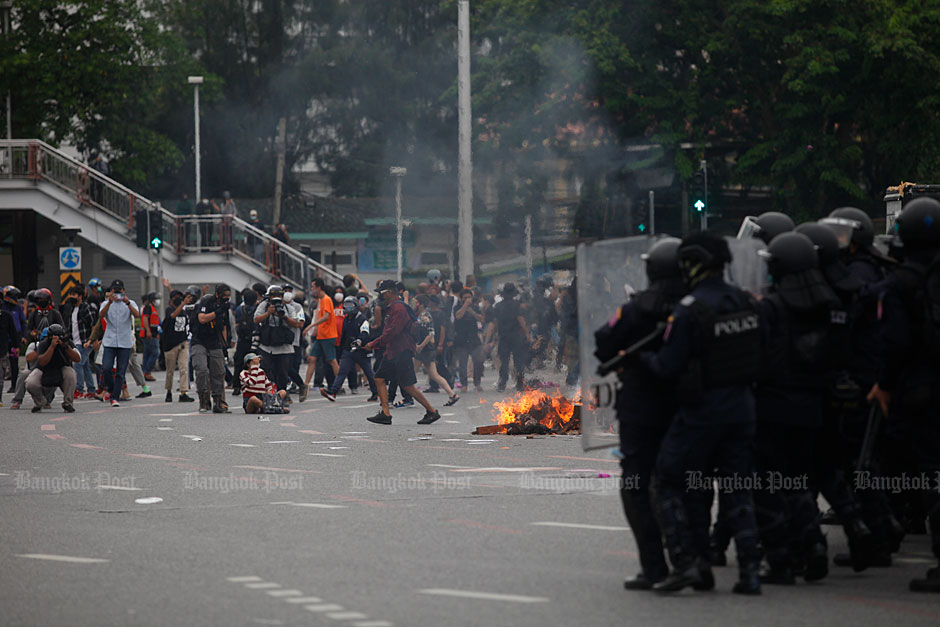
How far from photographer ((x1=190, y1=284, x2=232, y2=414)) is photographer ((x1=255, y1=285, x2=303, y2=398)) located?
0.53m

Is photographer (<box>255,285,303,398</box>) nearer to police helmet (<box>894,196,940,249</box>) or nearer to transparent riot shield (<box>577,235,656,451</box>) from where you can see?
transparent riot shield (<box>577,235,656,451</box>)

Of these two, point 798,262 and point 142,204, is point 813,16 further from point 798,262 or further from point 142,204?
point 798,262

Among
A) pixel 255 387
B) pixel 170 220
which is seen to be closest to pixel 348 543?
pixel 255 387

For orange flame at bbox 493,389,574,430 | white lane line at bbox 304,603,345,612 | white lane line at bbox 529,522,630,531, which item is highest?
orange flame at bbox 493,389,574,430

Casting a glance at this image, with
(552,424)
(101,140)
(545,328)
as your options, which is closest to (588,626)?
(552,424)

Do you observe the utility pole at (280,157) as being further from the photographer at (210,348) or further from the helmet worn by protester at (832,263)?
the helmet worn by protester at (832,263)

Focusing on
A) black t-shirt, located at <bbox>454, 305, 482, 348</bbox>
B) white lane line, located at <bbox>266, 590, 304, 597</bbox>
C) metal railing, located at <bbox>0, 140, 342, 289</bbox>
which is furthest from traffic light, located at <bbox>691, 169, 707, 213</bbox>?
white lane line, located at <bbox>266, 590, 304, 597</bbox>

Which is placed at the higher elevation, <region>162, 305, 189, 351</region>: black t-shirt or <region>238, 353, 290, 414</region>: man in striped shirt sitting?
<region>162, 305, 189, 351</region>: black t-shirt

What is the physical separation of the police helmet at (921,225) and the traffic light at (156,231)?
26.4 m

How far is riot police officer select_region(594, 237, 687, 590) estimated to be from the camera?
7.02 m

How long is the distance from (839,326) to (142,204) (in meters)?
30.6

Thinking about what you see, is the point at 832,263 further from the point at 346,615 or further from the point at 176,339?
the point at 176,339

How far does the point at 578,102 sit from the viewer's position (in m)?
39.7

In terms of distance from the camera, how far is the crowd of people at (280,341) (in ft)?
62.4
